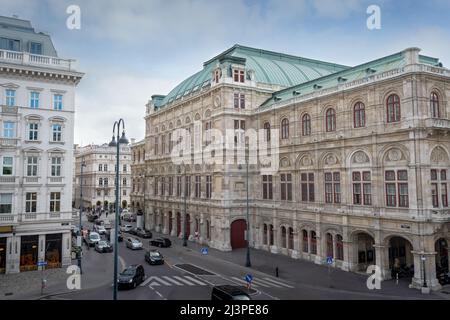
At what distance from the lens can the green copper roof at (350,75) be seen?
3630 cm

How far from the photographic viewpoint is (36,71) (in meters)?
36.3

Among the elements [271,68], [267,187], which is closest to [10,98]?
[267,187]

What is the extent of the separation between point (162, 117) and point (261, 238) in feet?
101

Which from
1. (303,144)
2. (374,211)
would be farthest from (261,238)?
(374,211)

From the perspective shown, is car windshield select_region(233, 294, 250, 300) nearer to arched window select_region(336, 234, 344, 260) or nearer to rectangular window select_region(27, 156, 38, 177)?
arched window select_region(336, 234, 344, 260)

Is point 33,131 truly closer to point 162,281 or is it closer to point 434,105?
point 162,281

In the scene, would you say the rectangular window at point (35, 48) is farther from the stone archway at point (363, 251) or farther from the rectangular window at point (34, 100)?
the stone archway at point (363, 251)

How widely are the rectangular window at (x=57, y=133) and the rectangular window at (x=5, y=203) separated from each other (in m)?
6.87

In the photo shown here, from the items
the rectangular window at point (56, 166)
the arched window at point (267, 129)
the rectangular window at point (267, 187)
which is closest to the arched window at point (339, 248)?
the rectangular window at point (267, 187)

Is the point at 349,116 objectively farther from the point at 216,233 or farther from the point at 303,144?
the point at 216,233

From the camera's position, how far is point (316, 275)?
3444 centimetres

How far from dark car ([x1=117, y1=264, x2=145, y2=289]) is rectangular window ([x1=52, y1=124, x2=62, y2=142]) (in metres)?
16.0

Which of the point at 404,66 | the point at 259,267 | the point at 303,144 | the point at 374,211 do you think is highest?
the point at 404,66
